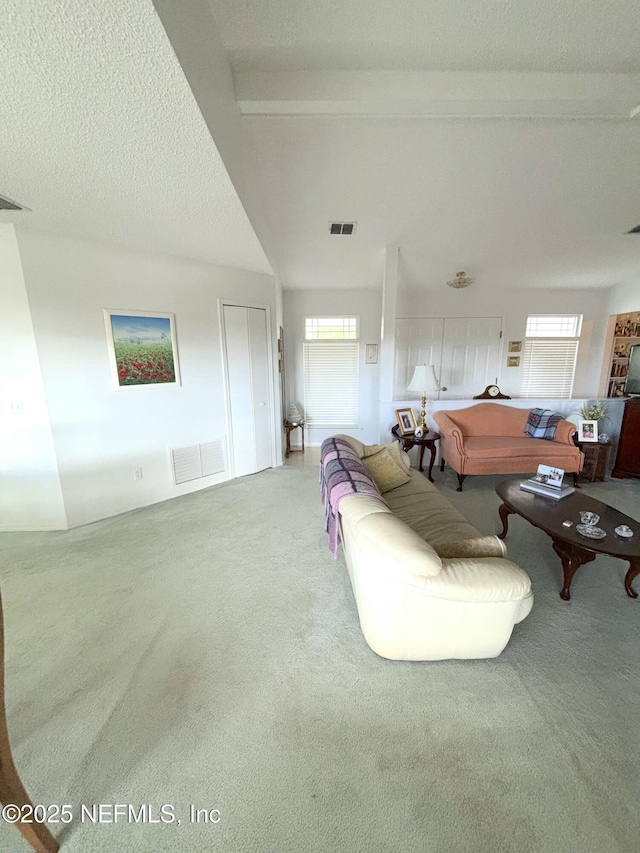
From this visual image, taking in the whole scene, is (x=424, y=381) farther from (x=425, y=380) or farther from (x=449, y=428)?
(x=449, y=428)

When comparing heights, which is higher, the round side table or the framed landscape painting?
the framed landscape painting

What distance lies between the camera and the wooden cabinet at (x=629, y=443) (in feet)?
12.5

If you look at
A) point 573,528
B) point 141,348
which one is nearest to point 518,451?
point 573,528

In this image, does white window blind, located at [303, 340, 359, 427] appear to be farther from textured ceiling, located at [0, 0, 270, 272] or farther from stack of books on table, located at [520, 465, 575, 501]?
stack of books on table, located at [520, 465, 575, 501]

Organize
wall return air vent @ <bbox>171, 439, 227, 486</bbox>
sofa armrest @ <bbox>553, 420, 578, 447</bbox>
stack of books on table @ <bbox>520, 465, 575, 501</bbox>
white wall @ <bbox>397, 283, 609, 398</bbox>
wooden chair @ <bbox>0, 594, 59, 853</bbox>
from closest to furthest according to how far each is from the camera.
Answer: wooden chair @ <bbox>0, 594, 59, 853</bbox>
stack of books on table @ <bbox>520, 465, 575, 501</bbox>
wall return air vent @ <bbox>171, 439, 227, 486</bbox>
sofa armrest @ <bbox>553, 420, 578, 447</bbox>
white wall @ <bbox>397, 283, 609, 398</bbox>

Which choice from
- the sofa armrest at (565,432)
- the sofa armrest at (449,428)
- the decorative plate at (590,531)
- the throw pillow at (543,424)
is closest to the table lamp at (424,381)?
the sofa armrest at (449,428)

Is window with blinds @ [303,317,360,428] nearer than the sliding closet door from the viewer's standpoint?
No

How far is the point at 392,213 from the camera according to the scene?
9.80 feet

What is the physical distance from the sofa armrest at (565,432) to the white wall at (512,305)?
222cm

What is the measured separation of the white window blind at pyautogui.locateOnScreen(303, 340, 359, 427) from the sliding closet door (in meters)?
1.50

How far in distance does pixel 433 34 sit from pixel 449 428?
10.3 ft

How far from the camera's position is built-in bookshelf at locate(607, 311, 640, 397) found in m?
4.88

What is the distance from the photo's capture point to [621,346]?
5086mm

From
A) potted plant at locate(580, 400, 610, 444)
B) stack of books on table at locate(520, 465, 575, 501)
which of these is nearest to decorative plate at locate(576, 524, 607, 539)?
stack of books on table at locate(520, 465, 575, 501)
